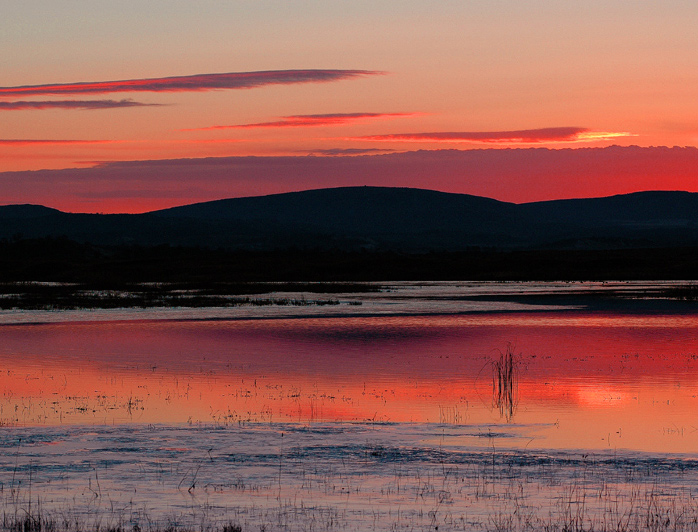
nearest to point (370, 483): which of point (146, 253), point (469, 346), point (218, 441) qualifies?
point (218, 441)

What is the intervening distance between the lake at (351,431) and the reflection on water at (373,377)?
0.32 feet

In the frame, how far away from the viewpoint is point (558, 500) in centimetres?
1262

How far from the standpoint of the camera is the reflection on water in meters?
18.9

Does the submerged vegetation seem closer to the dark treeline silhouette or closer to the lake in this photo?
the dark treeline silhouette

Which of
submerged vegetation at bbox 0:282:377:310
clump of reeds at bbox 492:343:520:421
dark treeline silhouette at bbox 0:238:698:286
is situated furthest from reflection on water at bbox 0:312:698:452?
dark treeline silhouette at bbox 0:238:698:286

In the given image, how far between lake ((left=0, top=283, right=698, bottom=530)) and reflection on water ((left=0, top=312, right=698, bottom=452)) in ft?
0.32

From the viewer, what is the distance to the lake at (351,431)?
1225 cm

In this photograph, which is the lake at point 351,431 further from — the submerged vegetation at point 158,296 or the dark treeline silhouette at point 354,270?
the dark treeline silhouette at point 354,270

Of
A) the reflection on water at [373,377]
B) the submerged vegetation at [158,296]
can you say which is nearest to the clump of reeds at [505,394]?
A: the reflection on water at [373,377]

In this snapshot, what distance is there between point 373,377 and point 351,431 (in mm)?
8005

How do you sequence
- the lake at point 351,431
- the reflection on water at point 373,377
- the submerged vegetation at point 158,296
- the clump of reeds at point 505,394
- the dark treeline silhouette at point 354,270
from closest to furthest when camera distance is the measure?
the lake at point 351,431
the reflection on water at point 373,377
the clump of reeds at point 505,394
the submerged vegetation at point 158,296
the dark treeline silhouette at point 354,270

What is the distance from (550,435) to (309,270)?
276ft

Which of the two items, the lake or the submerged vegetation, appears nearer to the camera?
the lake

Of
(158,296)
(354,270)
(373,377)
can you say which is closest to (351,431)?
(373,377)
